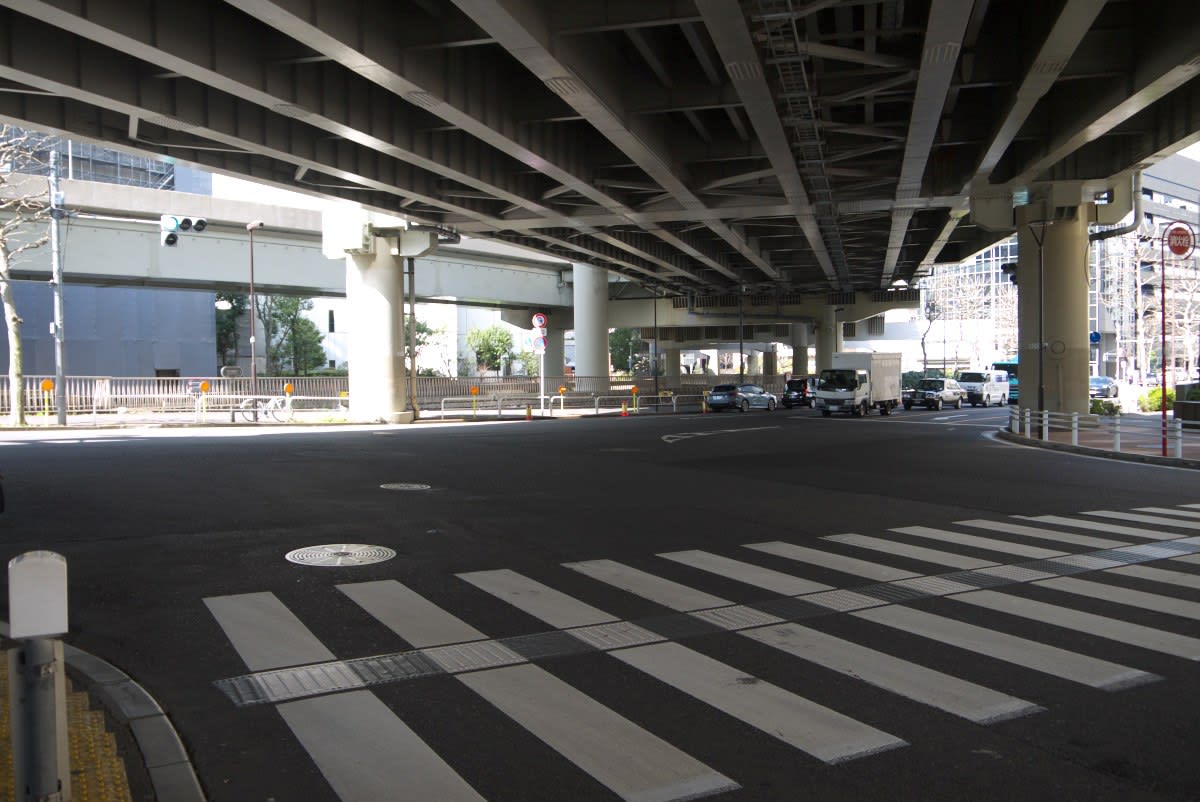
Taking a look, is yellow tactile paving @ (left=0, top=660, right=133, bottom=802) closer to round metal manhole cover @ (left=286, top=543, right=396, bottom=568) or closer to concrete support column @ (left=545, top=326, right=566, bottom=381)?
round metal manhole cover @ (left=286, top=543, right=396, bottom=568)

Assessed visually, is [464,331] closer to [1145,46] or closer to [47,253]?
[47,253]

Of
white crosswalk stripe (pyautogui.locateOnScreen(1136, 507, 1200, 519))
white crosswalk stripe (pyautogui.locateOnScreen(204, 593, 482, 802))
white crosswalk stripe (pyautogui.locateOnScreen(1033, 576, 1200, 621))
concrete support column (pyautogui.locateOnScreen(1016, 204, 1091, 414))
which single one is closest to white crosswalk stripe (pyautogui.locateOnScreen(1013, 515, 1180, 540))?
white crosswalk stripe (pyautogui.locateOnScreen(1136, 507, 1200, 519))

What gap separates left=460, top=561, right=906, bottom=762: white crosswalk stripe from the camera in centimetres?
484

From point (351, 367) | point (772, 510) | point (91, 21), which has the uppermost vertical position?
point (91, 21)

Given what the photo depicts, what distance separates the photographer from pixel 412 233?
36.6m

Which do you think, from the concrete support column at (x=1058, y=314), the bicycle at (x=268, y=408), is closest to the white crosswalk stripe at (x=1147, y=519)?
the concrete support column at (x=1058, y=314)

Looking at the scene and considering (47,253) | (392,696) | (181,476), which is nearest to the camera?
(392,696)

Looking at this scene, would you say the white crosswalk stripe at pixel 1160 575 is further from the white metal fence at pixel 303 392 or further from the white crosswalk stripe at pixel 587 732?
the white metal fence at pixel 303 392

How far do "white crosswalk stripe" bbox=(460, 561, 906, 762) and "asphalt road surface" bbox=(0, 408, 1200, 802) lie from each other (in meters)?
0.03

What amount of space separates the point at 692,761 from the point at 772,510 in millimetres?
8741

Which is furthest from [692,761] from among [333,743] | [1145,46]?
[1145,46]

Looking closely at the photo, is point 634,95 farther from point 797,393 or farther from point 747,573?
point 797,393

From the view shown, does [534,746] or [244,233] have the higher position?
[244,233]

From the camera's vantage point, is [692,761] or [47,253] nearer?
[692,761]
